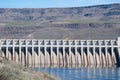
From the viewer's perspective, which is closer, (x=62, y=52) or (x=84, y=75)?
(x=84, y=75)

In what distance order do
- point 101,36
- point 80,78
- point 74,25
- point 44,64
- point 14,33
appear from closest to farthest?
1. point 80,78
2. point 44,64
3. point 101,36
4. point 14,33
5. point 74,25

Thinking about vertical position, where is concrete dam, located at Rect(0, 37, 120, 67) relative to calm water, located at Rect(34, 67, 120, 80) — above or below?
above

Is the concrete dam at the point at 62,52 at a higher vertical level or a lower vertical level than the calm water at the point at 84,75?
higher

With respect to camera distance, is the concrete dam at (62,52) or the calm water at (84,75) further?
the concrete dam at (62,52)

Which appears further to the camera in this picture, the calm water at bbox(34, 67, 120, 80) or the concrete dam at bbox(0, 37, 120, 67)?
the concrete dam at bbox(0, 37, 120, 67)

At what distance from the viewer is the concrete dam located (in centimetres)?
7750

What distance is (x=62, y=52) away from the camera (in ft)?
259

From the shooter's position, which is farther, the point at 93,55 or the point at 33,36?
the point at 33,36

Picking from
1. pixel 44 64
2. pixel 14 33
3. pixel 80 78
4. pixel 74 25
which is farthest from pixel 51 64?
pixel 74 25

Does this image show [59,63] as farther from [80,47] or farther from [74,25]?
[74,25]

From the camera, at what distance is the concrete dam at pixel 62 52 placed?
254 feet

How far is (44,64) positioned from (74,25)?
104668 millimetres

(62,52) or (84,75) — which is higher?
(62,52)

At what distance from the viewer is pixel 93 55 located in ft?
258
